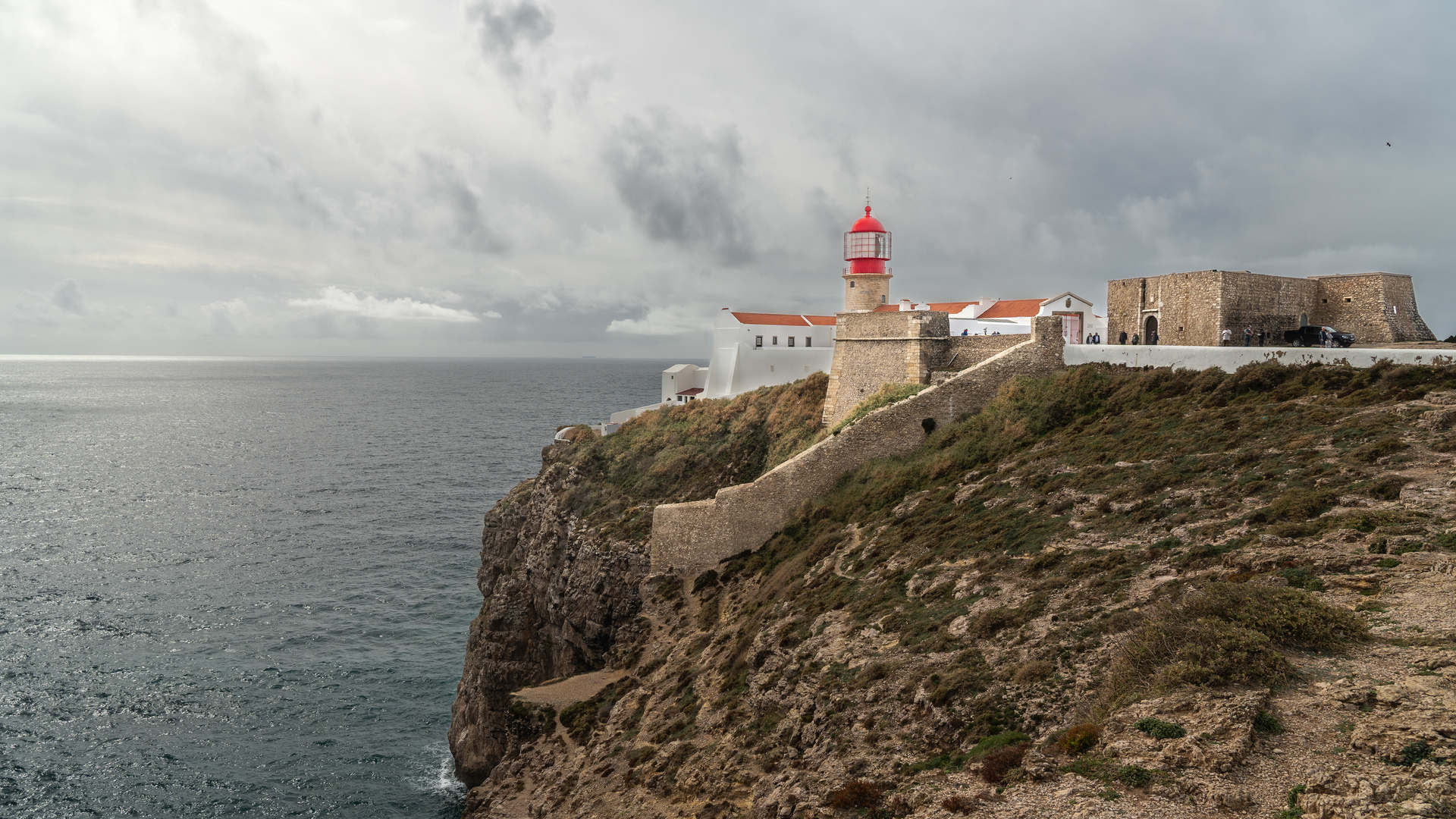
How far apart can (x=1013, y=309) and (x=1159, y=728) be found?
39472 mm

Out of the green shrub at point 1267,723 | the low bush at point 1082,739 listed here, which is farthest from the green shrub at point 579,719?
the green shrub at point 1267,723

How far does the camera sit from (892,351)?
30.5m

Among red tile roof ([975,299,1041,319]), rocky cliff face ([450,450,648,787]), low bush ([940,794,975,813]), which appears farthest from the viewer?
red tile roof ([975,299,1041,319])

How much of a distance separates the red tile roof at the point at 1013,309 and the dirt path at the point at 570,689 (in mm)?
31640

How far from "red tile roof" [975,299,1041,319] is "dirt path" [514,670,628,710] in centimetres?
3164

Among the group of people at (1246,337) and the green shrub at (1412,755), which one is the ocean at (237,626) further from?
the group of people at (1246,337)

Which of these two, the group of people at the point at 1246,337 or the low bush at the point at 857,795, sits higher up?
the group of people at the point at 1246,337

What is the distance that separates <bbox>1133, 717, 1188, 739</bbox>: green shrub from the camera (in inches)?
325

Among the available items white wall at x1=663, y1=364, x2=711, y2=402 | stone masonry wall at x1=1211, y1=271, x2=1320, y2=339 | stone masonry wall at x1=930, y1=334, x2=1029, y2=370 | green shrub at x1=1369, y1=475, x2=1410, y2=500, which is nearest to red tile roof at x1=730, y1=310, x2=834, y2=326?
white wall at x1=663, y1=364, x2=711, y2=402

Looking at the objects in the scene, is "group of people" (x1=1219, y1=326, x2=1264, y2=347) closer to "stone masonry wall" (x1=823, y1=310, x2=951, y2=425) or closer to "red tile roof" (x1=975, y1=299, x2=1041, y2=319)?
"stone masonry wall" (x1=823, y1=310, x2=951, y2=425)

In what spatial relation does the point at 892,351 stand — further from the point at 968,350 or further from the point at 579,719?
the point at 579,719

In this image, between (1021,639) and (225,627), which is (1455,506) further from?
(225,627)

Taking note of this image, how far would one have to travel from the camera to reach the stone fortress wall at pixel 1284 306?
23.6 metres

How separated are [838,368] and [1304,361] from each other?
1646 centimetres
